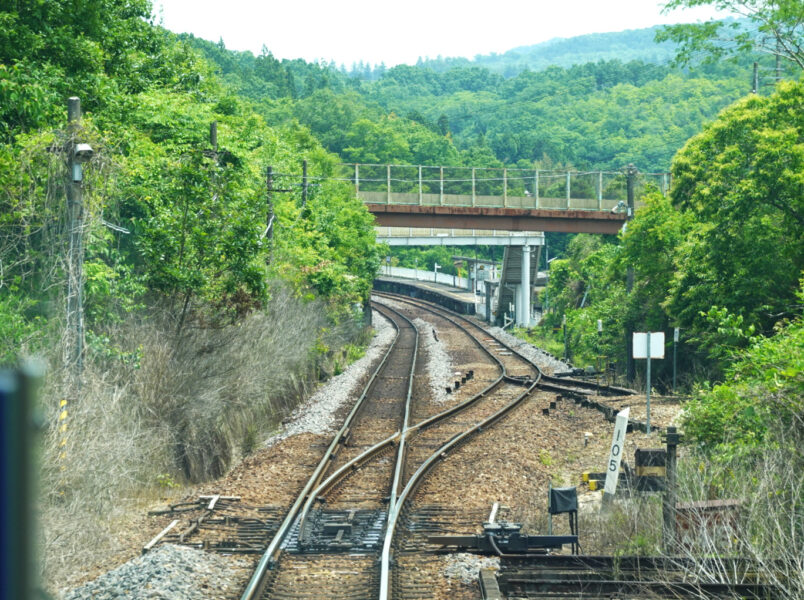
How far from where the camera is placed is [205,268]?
1700 centimetres

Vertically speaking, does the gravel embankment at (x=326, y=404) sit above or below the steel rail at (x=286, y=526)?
below

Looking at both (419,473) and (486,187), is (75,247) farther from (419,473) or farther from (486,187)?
(486,187)

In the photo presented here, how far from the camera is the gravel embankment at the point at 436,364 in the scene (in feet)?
87.1

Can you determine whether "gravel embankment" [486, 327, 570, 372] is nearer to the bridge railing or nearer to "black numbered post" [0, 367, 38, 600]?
the bridge railing

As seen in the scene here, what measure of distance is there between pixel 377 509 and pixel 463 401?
1172 cm

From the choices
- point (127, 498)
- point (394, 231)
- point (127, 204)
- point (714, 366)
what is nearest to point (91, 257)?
point (127, 204)

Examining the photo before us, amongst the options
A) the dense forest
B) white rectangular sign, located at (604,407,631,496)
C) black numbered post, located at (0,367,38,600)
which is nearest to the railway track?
white rectangular sign, located at (604,407,631,496)

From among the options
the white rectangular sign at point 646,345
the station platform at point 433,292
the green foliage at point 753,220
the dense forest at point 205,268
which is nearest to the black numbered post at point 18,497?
the dense forest at point 205,268

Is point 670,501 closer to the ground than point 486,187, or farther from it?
closer to the ground

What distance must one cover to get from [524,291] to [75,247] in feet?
155

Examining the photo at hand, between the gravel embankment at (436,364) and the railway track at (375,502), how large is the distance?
703 millimetres

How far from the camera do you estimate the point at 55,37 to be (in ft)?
59.4

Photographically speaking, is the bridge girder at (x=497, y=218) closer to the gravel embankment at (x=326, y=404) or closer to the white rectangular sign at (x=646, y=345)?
the gravel embankment at (x=326, y=404)

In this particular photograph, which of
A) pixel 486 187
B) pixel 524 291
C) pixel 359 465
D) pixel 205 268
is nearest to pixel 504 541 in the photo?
pixel 359 465
